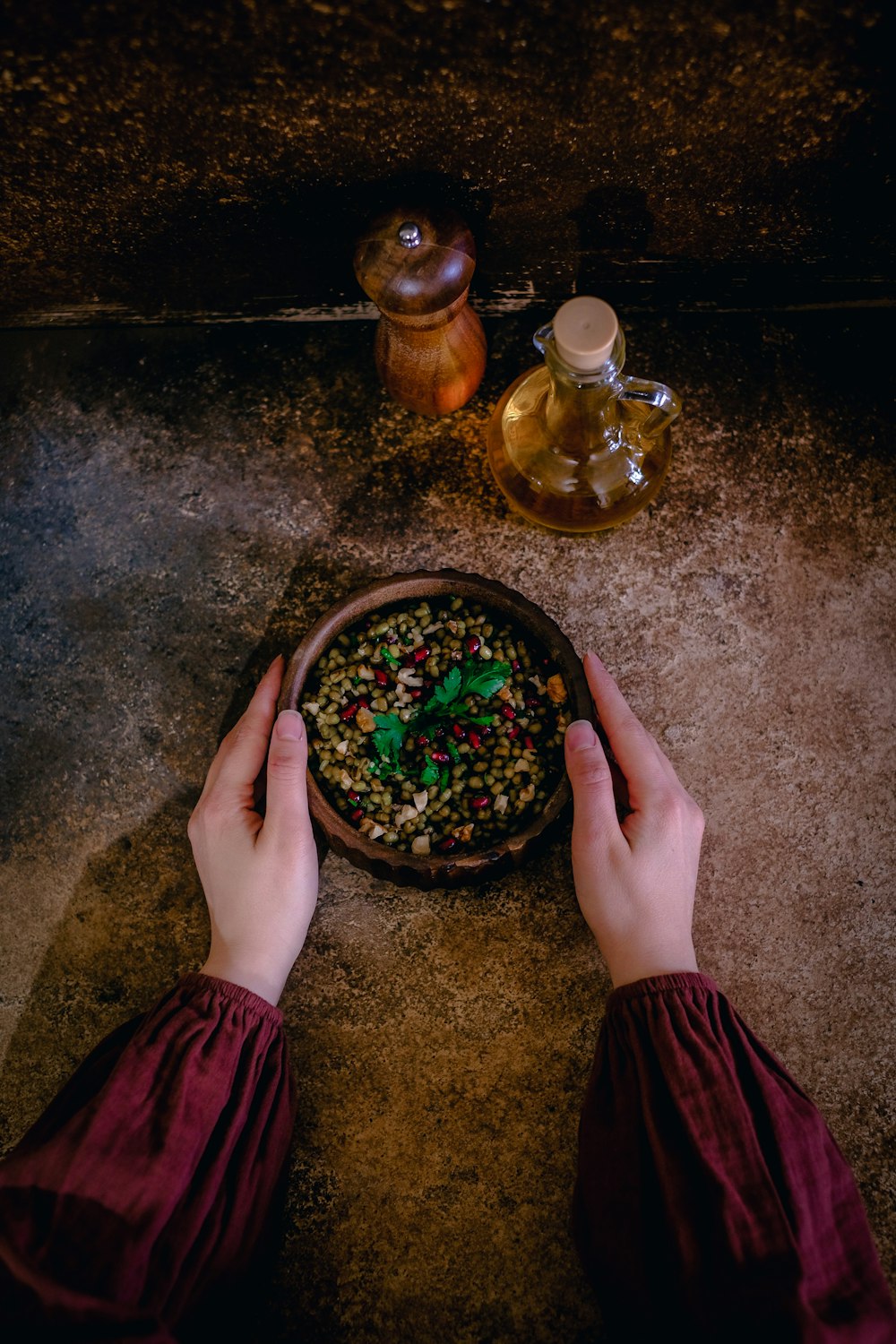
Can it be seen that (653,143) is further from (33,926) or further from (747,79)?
(33,926)

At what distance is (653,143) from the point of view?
1368mm

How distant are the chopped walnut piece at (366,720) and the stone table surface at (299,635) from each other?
0.34 meters

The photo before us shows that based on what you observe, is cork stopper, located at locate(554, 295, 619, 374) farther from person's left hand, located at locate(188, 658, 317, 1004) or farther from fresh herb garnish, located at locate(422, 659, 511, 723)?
person's left hand, located at locate(188, 658, 317, 1004)

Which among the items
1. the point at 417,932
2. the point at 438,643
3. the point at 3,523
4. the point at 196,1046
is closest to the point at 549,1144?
the point at 417,932

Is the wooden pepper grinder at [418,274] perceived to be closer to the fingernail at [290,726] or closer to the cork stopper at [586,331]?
the cork stopper at [586,331]

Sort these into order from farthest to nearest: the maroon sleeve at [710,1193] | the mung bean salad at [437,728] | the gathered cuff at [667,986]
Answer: the mung bean salad at [437,728], the gathered cuff at [667,986], the maroon sleeve at [710,1193]

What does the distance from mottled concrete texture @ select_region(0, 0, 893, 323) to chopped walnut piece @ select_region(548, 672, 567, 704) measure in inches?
33.8

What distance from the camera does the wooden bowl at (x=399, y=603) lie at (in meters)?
1.34

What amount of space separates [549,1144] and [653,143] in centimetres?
174

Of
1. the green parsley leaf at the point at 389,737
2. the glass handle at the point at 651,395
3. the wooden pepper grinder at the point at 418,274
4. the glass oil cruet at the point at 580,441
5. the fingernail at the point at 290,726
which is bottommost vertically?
the green parsley leaf at the point at 389,737

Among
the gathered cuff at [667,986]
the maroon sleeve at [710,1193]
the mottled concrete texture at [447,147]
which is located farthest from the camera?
the gathered cuff at [667,986]

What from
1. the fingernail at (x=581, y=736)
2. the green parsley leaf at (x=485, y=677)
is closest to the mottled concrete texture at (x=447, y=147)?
the green parsley leaf at (x=485, y=677)

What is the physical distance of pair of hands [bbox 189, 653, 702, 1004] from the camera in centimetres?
136

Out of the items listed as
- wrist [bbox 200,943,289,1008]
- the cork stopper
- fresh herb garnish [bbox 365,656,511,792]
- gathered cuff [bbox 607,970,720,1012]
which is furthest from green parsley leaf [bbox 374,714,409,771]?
the cork stopper
